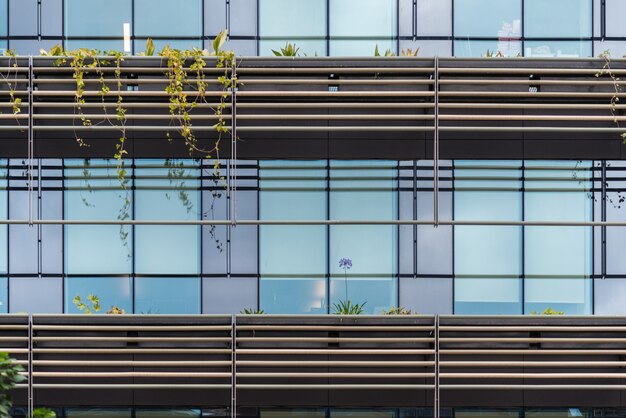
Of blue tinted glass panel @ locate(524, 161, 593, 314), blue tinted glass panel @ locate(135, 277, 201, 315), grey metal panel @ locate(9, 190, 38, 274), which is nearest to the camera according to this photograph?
blue tinted glass panel @ locate(135, 277, 201, 315)

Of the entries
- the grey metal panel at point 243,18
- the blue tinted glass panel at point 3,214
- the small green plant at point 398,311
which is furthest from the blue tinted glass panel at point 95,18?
the small green plant at point 398,311

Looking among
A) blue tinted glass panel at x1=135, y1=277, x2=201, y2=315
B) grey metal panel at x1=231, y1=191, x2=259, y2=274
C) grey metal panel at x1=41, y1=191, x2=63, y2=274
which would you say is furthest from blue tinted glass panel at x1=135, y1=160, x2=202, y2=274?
grey metal panel at x1=41, y1=191, x2=63, y2=274

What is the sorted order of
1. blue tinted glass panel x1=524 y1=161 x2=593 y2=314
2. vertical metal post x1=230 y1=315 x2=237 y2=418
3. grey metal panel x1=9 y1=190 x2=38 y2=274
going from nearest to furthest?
vertical metal post x1=230 y1=315 x2=237 y2=418 < grey metal panel x1=9 y1=190 x2=38 y2=274 < blue tinted glass panel x1=524 y1=161 x2=593 y2=314

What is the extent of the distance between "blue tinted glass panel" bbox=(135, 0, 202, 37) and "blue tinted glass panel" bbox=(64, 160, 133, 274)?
2611 millimetres

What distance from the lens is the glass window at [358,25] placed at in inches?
592

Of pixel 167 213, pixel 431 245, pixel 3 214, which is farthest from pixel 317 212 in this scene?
pixel 3 214

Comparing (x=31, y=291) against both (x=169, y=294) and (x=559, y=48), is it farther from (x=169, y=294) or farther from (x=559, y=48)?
(x=559, y=48)

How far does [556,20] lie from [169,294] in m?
8.75

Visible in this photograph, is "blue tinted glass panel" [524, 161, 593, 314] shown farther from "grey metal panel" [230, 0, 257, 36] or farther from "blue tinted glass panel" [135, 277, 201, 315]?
"blue tinted glass panel" [135, 277, 201, 315]

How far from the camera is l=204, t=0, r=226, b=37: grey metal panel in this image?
49.1 ft

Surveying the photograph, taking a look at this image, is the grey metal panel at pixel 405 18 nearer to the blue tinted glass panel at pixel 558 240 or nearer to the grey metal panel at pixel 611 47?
the blue tinted glass panel at pixel 558 240

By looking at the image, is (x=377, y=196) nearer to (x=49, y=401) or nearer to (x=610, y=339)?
(x=610, y=339)

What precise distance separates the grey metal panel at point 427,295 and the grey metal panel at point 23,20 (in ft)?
27.2

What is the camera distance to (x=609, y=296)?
15.1m
